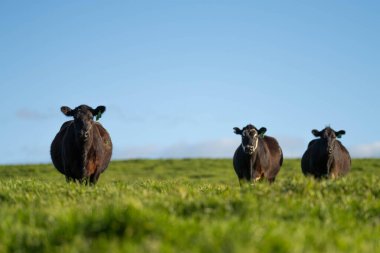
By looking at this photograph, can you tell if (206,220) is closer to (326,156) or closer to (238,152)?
(238,152)

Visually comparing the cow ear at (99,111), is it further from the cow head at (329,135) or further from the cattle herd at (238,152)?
the cow head at (329,135)

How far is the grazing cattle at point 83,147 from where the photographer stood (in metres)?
17.7

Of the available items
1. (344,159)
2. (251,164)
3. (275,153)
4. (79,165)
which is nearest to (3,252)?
(79,165)

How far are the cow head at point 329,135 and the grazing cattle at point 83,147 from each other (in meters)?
8.72

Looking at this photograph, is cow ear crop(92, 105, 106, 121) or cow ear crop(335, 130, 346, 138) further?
cow ear crop(335, 130, 346, 138)

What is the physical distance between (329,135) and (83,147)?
10.0 m

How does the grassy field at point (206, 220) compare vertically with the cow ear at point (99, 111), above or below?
below

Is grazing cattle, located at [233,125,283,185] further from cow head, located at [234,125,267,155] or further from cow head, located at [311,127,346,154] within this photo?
cow head, located at [311,127,346,154]

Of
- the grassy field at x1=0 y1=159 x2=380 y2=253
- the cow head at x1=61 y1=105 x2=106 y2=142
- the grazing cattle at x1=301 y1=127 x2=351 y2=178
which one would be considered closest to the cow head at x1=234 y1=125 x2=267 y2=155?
the grazing cattle at x1=301 y1=127 x2=351 y2=178

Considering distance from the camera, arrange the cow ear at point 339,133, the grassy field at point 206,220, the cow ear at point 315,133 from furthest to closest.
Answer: the cow ear at point 315,133 < the cow ear at point 339,133 < the grassy field at point 206,220

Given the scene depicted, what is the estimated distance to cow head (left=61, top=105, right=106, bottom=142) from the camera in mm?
17438

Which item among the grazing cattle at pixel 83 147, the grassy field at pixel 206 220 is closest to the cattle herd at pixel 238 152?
the grazing cattle at pixel 83 147

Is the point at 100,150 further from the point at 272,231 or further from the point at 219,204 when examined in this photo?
the point at 272,231

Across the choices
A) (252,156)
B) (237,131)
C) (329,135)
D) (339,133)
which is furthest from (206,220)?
(339,133)
